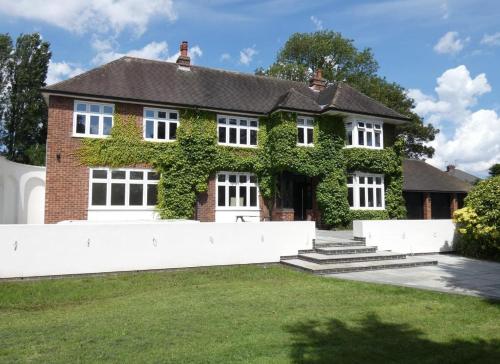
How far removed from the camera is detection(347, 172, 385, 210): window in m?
20.4

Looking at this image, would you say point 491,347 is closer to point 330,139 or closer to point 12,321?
point 12,321

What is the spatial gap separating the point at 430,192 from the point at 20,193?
23142 mm

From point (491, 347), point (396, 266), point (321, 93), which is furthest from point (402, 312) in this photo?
point (321, 93)

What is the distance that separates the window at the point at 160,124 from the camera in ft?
58.2

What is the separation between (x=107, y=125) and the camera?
17.1 m

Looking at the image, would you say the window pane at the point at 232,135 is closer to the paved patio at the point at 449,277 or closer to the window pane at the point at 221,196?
the window pane at the point at 221,196

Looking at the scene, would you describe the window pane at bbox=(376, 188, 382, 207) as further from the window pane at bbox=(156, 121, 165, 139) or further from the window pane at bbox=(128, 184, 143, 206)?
the window pane at bbox=(128, 184, 143, 206)

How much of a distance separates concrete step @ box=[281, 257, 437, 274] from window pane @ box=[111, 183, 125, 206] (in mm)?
8453

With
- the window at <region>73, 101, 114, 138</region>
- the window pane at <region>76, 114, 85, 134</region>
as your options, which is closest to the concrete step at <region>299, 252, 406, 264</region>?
the window at <region>73, 101, 114, 138</region>

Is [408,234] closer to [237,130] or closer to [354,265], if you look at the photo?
[354,265]

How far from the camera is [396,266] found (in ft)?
37.6

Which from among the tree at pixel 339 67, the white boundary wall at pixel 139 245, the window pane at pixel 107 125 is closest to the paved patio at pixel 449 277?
the white boundary wall at pixel 139 245

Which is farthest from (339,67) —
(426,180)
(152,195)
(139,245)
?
(139,245)

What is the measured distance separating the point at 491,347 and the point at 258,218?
14.5 m
